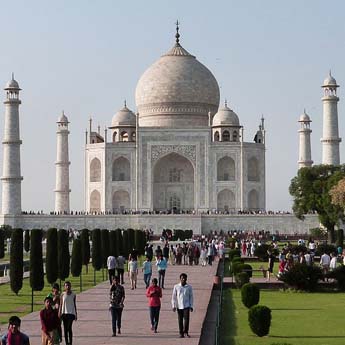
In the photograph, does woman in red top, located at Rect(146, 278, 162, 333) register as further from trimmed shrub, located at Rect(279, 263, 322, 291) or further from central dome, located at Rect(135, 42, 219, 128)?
central dome, located at Rect(135, 42, 219, 128)

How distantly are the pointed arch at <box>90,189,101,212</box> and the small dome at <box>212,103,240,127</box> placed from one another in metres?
6.63

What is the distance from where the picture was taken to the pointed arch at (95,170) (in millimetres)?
46031

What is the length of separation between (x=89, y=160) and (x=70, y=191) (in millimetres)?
1761

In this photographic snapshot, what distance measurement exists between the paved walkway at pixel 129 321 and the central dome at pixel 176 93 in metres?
29.7

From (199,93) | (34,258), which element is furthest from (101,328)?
(199,93)

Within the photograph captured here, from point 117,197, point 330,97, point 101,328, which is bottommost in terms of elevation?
point 101,328

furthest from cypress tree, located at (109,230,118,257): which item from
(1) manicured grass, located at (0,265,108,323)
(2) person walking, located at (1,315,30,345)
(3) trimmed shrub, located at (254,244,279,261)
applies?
(2) person walking, located at (1,315,30,345)

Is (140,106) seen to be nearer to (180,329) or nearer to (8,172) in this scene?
(8,172)

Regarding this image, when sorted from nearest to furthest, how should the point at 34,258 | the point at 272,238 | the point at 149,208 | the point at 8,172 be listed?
the point at 34,258 → the point at 272,238 → the point at 8,172 → the point at 149,208

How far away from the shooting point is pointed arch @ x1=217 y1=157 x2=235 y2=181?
45438mm

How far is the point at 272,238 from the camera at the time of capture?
37.5m

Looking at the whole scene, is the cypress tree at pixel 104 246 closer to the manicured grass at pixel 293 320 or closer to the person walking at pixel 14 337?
the manicured grass at pixel 293 320

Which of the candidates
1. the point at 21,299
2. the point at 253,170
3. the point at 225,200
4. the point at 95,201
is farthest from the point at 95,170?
the point at 21,299

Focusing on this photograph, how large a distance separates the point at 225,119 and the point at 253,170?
2980 millimetres
